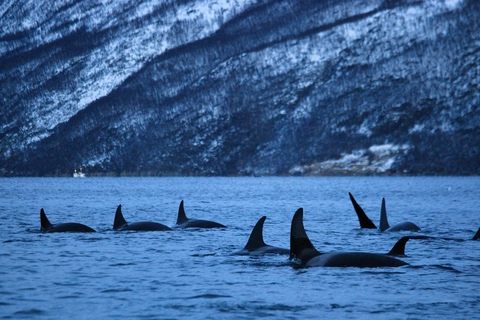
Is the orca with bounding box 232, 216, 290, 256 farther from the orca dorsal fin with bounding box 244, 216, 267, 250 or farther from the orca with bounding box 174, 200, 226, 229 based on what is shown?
the orca with bounding box 174, 200, 226, 229

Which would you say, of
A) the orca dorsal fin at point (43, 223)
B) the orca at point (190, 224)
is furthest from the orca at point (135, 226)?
the orca dorsal fin at point (43, 223)

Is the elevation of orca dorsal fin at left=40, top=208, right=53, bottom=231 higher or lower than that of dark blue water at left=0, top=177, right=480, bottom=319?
higher

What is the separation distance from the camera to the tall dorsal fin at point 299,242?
677 inches

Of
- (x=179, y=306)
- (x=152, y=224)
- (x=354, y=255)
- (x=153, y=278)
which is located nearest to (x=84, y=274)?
(x=153, y=278)

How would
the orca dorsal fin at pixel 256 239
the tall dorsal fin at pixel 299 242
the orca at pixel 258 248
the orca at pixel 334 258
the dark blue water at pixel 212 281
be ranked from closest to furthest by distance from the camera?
the dark blue water at pixel 212 281 → the tall dorsal fin at pixel 299 242 → the orca at pixel 334 258 → the orca dorsal fin at pixel 256 239 → the orca at pixel 258 248

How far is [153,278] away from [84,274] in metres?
1.95

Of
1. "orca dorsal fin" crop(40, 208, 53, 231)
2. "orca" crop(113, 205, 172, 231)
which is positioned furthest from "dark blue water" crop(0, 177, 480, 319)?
"orca" crop(113, 205, 172, 231)

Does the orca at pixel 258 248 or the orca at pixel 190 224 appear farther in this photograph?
the orca at pixel 190 224

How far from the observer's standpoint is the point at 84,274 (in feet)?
59.7

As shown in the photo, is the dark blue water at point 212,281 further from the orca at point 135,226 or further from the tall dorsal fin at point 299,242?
the orca at point 135,226

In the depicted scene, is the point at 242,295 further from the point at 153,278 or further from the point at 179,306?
the point at 153,278

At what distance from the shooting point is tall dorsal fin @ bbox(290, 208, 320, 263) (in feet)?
56.4

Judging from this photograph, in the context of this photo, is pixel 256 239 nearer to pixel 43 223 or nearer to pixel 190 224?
pixel 190 224

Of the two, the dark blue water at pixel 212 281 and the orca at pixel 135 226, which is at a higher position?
the orca at pixel 135 226
